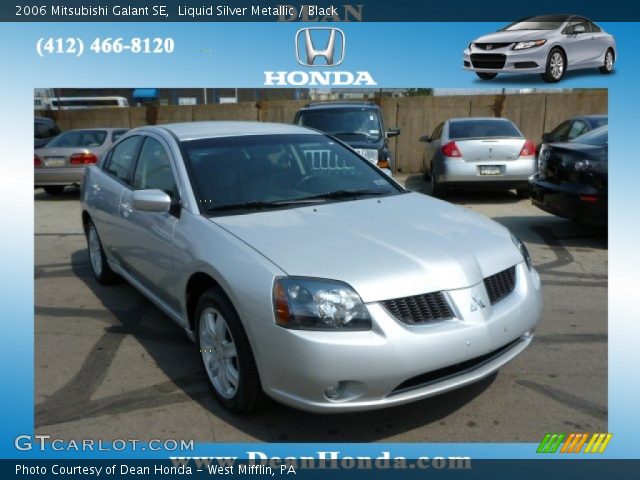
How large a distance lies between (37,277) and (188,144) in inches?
128

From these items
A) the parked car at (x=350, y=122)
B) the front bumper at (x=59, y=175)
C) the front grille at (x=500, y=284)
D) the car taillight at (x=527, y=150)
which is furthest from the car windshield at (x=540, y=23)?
the front bumper at (x=59, y=175)

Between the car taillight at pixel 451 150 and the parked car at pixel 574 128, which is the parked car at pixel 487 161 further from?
the parked car at pixel 574 128

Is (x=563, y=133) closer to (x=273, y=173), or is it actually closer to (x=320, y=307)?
(x=273, y=173)

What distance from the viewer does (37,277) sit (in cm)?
622

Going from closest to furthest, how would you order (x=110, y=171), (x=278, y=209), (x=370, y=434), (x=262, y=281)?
(x=262, y=281) → (x=370, y=434) → (x=278, y=209) → (x=110, y=171)

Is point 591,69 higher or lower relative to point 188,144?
higher

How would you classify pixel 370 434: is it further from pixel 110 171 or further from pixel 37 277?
pixel 37 277

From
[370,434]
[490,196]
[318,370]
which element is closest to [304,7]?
[318,370]

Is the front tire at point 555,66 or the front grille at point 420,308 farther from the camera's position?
the front tire at point 555,66

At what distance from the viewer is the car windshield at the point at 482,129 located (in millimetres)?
9836

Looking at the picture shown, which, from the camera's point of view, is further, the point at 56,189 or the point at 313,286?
the point at 56,189

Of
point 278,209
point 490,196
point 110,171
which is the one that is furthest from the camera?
point 490,196

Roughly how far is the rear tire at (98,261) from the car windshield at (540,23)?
13.6ft

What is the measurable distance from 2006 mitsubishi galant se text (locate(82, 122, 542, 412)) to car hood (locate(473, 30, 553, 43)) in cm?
108
